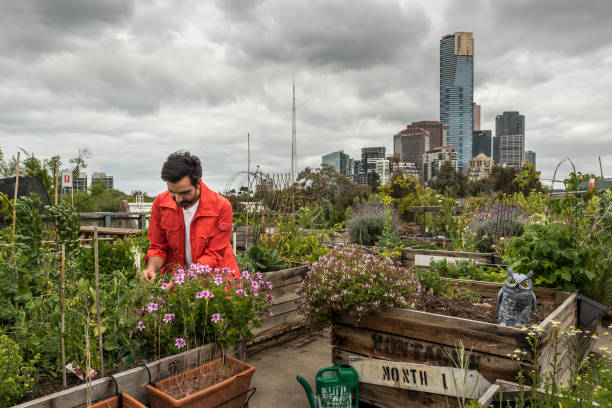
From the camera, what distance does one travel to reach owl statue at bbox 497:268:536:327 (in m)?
2.29

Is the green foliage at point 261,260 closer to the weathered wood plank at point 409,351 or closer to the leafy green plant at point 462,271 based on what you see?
the weathered wood plank at point 409,351

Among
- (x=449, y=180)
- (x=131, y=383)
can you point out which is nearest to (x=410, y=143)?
(x=449, y=180)

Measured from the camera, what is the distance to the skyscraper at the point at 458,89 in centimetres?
16588

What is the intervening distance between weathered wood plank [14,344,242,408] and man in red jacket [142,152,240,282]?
2.23 ft

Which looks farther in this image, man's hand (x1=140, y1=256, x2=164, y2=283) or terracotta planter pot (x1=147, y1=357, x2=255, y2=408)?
man's hand (x1=140, y1=256, x2=164, y2=283)

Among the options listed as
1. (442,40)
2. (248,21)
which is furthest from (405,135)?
(248,21)

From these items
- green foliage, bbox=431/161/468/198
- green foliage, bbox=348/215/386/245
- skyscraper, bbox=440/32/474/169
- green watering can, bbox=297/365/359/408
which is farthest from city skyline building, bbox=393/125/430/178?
green watering can, bbox=297/365/359/408

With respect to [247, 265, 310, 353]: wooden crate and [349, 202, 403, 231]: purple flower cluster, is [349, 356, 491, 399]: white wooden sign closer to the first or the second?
[247, 265, 310, 353]: wooden crate

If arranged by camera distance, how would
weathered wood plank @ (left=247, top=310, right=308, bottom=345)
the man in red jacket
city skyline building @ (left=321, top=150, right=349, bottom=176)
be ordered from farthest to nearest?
city skyline building @ (left=321, top=150, right=349, bottom=176), weathered wood plank @ (left=247, top=310, right=308, bottom=345), the man in red jacket

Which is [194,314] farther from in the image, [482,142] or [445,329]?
[482,142]

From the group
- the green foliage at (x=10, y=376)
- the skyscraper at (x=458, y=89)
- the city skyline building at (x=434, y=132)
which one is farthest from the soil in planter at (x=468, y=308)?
the skyscraper at (x=458, y=89)

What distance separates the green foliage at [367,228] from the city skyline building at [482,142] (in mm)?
150476

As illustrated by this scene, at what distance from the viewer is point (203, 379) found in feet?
6.19

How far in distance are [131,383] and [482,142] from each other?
16614 centimetres
